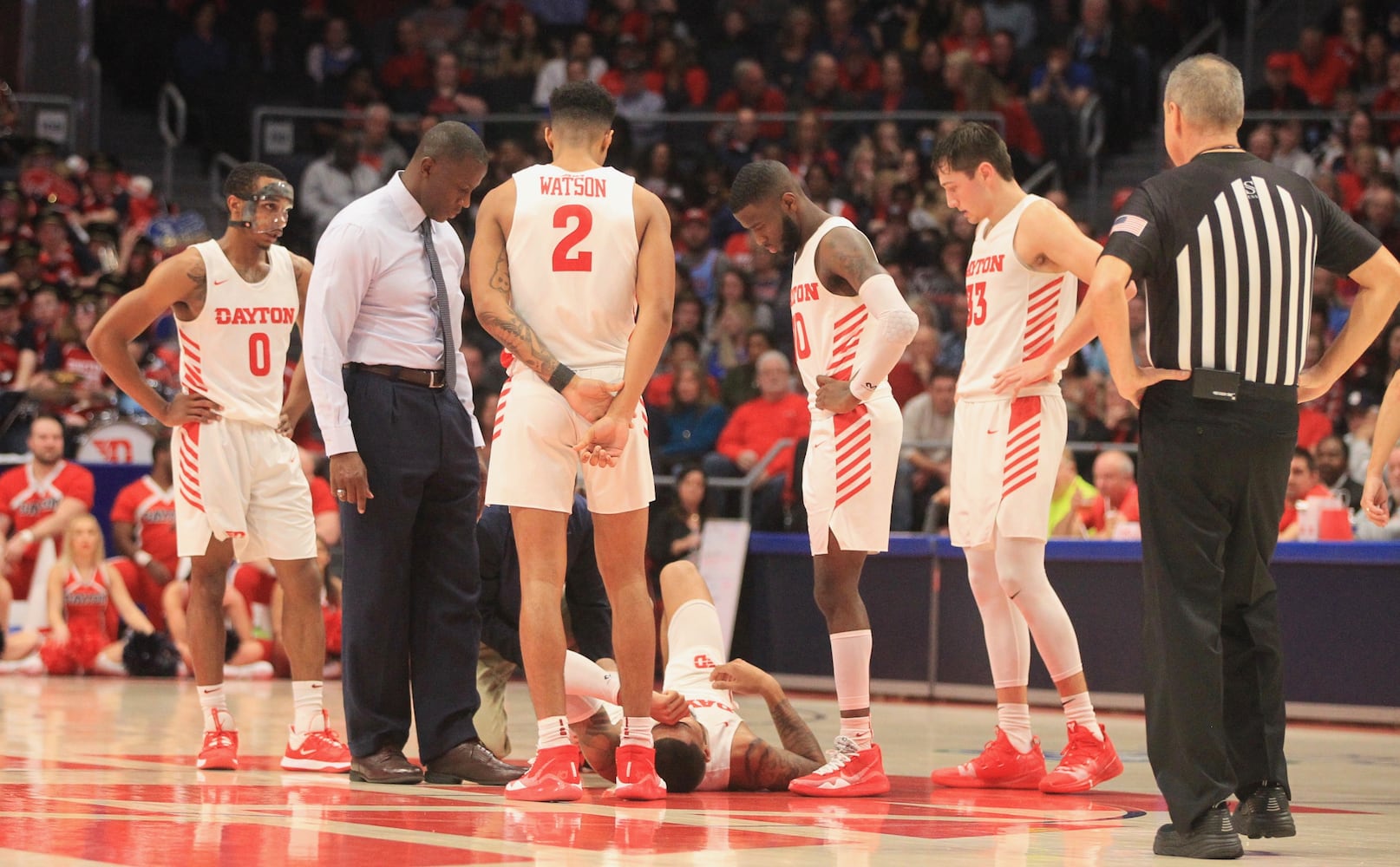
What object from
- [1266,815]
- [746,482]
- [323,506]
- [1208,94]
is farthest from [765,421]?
[1266,815]

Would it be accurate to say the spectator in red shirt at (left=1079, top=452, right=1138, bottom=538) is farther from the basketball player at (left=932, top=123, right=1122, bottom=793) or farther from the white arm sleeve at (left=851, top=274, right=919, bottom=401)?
the white arm sleeve at (left=851, top=274, right=919, bottom=401)

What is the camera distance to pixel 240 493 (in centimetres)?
716

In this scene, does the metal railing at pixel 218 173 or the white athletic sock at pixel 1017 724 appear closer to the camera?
the white athletic sock at pixel 1017 724

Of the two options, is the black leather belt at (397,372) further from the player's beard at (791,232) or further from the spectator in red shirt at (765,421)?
the spectator in red shirt at (765,421)

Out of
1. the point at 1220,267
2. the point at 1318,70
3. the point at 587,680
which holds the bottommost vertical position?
the point at 587,680

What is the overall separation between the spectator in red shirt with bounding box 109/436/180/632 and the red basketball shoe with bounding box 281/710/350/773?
6234mm

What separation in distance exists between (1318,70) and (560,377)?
13.0 m

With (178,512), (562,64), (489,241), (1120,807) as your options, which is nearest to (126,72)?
(562,64)

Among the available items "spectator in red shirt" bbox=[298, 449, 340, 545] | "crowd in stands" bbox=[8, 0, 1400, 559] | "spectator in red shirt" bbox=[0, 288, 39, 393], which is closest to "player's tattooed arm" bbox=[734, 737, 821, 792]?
"crowd in stands" bbox=[8, 0, 1400, 559]

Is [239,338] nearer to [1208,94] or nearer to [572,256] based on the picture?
[572,256]

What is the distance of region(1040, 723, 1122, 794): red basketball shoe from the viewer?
6.61 m

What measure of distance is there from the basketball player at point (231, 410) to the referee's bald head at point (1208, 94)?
357 centimetres

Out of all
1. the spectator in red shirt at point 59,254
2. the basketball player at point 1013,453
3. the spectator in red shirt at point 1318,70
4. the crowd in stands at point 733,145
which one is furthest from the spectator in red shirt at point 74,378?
the spectator in red shirt at point 1318,70

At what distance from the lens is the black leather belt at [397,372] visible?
650 centimetres
